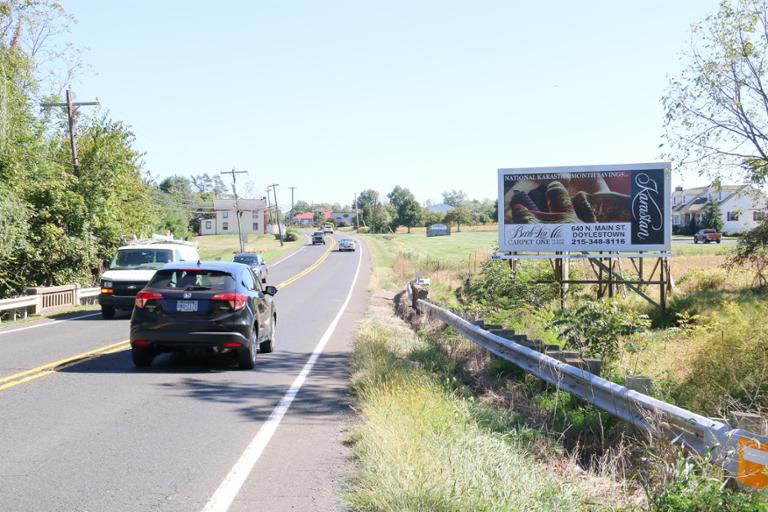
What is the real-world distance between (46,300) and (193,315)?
14.1 meters

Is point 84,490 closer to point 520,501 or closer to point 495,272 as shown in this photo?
point 520,501

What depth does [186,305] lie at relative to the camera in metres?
10.9

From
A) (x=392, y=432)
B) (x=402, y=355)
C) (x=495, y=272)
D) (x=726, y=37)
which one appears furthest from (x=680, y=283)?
(x=392, y=432)

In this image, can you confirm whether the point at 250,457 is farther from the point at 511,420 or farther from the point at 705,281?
the point at 705,281

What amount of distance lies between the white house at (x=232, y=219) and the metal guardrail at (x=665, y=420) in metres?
145

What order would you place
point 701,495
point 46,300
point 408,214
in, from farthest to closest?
point 408,214, point 46,300, point 701,495

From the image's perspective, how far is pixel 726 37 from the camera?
2183cm

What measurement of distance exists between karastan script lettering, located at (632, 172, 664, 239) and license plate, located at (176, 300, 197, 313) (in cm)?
1500

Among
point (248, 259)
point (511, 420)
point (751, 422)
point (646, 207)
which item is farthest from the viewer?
point (248, 259)

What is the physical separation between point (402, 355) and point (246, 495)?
7.07 meters

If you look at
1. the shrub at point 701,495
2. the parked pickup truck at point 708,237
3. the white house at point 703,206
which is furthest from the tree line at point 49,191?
the white house at point 703,206

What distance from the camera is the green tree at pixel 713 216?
8881cm

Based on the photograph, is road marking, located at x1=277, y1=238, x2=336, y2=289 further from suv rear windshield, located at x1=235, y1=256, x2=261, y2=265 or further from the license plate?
the license plate

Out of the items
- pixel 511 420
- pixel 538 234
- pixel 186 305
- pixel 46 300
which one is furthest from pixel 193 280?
pixel 46 300
